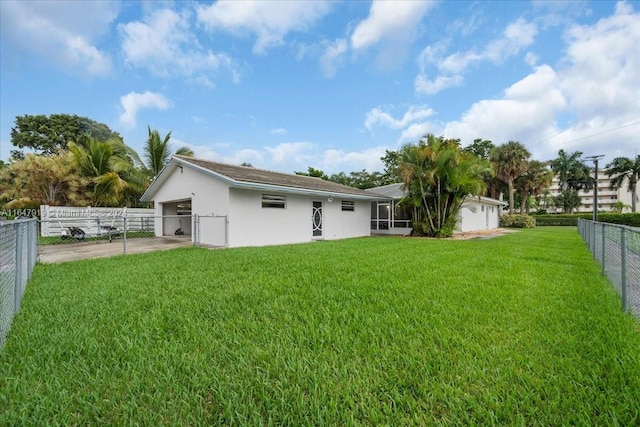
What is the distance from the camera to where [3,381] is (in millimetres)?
2396

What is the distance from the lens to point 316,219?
14773mm

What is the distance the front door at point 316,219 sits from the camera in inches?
573

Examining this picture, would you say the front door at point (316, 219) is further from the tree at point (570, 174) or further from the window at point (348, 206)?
the tree at point (570, 174)

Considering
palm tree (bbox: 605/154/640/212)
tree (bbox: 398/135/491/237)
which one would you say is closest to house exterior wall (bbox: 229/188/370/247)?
tree (bbox: 398/135/491/237)

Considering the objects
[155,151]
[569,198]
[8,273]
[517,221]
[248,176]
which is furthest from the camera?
[569,198]

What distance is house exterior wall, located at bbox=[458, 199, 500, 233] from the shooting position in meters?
21.3

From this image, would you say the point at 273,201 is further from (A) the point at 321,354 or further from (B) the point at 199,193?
(A) the point at 321,354

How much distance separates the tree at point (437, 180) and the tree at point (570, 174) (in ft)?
149

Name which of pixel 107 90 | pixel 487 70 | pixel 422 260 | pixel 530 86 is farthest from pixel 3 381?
pixel 530 86

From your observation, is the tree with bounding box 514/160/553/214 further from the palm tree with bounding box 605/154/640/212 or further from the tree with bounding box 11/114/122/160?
the tree with bounding box 11/114/122/160

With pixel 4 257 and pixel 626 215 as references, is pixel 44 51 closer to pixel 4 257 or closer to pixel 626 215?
pixel 4 257

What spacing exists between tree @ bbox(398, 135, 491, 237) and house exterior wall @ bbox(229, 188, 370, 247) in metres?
3.74

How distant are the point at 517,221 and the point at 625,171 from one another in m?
28.7

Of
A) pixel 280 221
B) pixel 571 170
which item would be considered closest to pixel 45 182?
pixel 280 221
